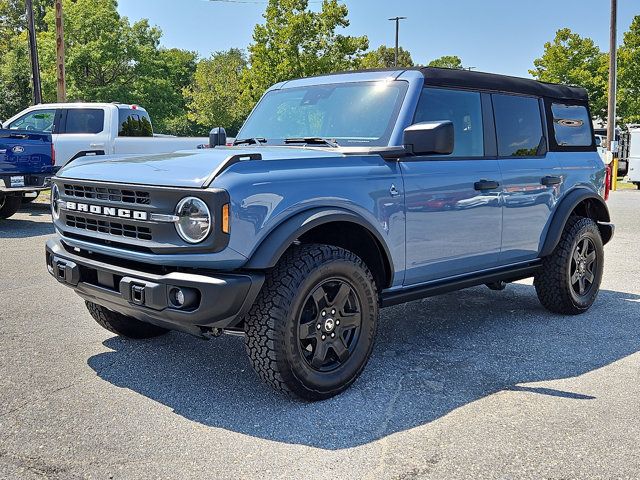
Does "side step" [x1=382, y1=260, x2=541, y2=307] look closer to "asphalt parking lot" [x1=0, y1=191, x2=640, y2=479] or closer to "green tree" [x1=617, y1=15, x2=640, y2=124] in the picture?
"asphalt parking lot" [x1=0, y1=191, x2=640, y2=479]

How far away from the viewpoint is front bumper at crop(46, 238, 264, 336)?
340 centimetres

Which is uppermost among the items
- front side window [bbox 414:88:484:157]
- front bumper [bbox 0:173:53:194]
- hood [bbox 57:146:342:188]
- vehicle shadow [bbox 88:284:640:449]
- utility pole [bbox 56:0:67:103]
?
utility pole [bbox 56:0:67:103]

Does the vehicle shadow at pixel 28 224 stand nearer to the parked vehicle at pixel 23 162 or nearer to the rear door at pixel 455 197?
the parked vehicle at pixel 23 162

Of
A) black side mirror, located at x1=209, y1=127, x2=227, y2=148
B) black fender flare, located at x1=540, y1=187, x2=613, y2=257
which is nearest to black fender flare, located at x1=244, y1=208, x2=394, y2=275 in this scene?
black side mirror, located at x1=209, y1=127, x2=227, y2=148

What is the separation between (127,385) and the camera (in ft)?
13.5

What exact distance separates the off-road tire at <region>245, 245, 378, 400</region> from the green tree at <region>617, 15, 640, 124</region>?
35.7 meters

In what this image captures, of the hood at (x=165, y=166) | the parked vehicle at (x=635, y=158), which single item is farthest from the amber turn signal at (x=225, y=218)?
the parked vehicle at (x=635, y=158)

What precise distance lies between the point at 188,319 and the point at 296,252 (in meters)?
0.71

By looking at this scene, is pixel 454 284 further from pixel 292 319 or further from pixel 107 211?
pixel 107 211

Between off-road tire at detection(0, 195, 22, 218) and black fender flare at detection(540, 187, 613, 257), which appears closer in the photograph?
black fender flare at detection(540, 187, 613, 257)

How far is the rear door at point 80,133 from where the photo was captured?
13711 millimetres

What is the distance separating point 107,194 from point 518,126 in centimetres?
321

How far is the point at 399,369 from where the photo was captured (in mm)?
4422

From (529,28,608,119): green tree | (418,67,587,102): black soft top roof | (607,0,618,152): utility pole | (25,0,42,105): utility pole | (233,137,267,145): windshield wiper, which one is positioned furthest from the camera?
(529,28,608,119): green tree
